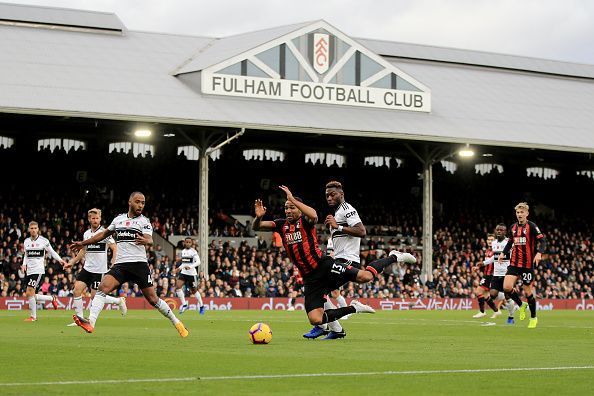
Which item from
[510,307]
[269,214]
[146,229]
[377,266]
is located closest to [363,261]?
[269,214]

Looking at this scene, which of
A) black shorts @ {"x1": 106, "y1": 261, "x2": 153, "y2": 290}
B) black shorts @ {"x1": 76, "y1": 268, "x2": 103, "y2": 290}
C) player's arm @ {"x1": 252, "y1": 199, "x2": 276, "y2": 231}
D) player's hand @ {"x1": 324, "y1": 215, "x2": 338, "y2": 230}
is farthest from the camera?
black shorts @ {"x1": 76, "y1": 268, "x2": 103, "y2": 290}

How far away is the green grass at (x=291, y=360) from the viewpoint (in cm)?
1003

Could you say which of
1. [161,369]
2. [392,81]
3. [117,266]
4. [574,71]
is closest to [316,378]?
[161,369]

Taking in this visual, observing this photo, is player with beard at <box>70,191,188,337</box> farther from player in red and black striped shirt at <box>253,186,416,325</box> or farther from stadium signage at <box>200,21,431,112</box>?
stadium signage at <box>200,21,431,112</box>

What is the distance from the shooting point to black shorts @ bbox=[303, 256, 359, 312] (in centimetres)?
1697

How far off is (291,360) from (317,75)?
34857 millimetres

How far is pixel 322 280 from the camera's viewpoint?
17.0 metres

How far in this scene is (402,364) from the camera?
1259 cm

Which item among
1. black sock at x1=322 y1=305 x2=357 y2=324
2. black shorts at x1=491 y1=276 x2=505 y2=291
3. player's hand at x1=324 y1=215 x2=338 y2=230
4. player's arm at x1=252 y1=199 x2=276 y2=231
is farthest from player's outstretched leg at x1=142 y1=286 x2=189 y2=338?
black shorts at x1=491 y1=276 x2=505 y2=291

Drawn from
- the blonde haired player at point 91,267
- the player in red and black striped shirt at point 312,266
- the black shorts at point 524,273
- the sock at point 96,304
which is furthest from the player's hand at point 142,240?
the black shorts at point 524,273

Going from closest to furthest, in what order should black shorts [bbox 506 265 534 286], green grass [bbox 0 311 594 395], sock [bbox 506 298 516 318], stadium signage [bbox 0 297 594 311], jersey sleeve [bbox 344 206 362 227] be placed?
green grass [bbox 0 311 594 395] → jersey sleeve [bbox 344 206 362 227] → black shorts [bbox 506 265 534 286] → sock [bbox 506 298 516 318] → stadium signage [bbox 0 297 594 311]

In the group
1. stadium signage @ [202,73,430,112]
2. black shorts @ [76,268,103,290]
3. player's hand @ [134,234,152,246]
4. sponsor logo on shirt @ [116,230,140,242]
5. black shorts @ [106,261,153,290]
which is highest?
stadium signage @ [202,73,430,112]

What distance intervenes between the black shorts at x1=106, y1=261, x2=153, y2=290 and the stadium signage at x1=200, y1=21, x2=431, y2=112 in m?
27.0

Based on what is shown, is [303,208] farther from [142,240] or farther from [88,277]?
[88,277]
